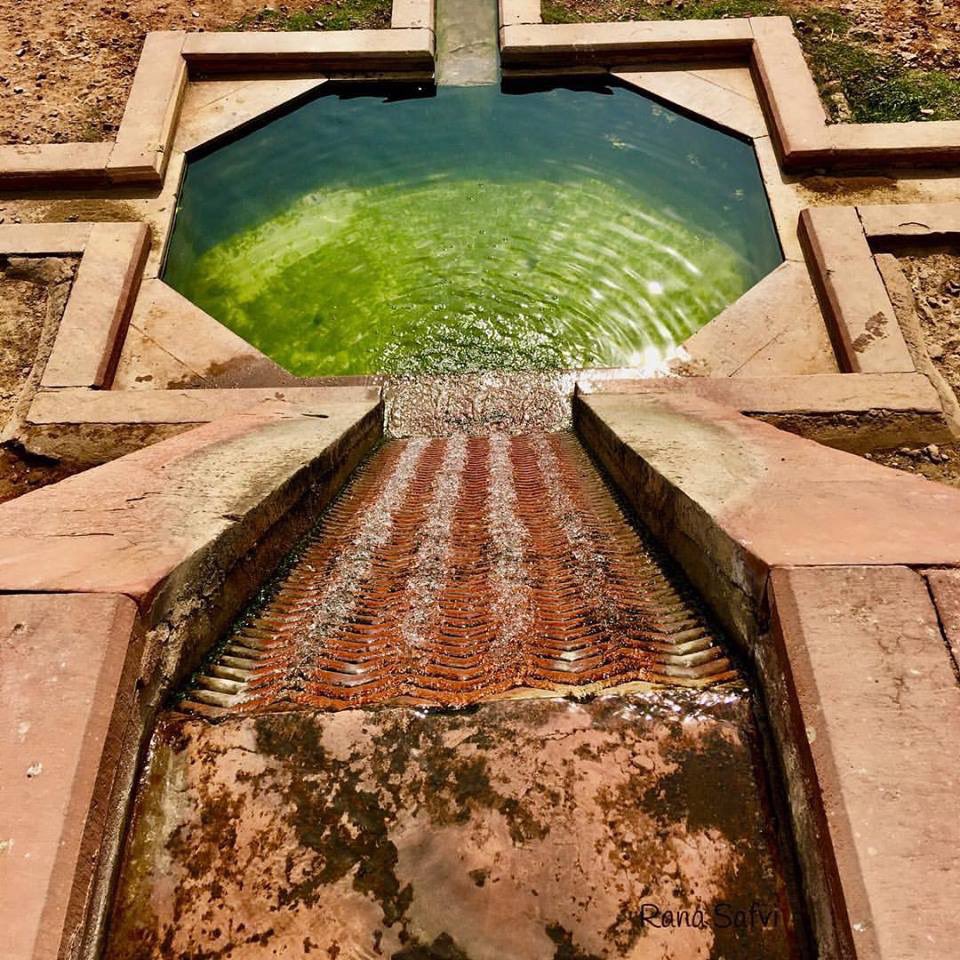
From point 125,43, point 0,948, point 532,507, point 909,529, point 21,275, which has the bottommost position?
point 0,948

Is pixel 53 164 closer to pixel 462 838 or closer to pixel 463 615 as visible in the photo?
pixel 463 615

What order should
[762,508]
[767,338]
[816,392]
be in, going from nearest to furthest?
[762,508]
[816,392]
[767,338]

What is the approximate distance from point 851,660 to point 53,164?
661 cm

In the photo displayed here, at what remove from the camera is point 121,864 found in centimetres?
122

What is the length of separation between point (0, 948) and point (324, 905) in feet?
1.62

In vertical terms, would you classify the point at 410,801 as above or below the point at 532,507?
below

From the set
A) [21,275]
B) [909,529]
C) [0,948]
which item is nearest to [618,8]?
[21,275]

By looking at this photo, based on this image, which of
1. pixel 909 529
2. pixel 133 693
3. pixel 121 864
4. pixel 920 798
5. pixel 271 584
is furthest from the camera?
pixel 271 584

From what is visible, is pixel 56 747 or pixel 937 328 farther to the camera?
pixel 937 328

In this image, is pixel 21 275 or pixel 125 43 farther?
pixel 125 43

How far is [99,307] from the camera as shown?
454 centimetres

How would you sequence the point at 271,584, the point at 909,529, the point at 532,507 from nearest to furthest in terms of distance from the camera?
the point at 909,529
the point at 271,584
the point at 532,507

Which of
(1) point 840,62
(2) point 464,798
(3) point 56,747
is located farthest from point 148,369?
(1) point 840,62

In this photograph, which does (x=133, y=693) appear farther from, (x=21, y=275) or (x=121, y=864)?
(x=21, y=275)
